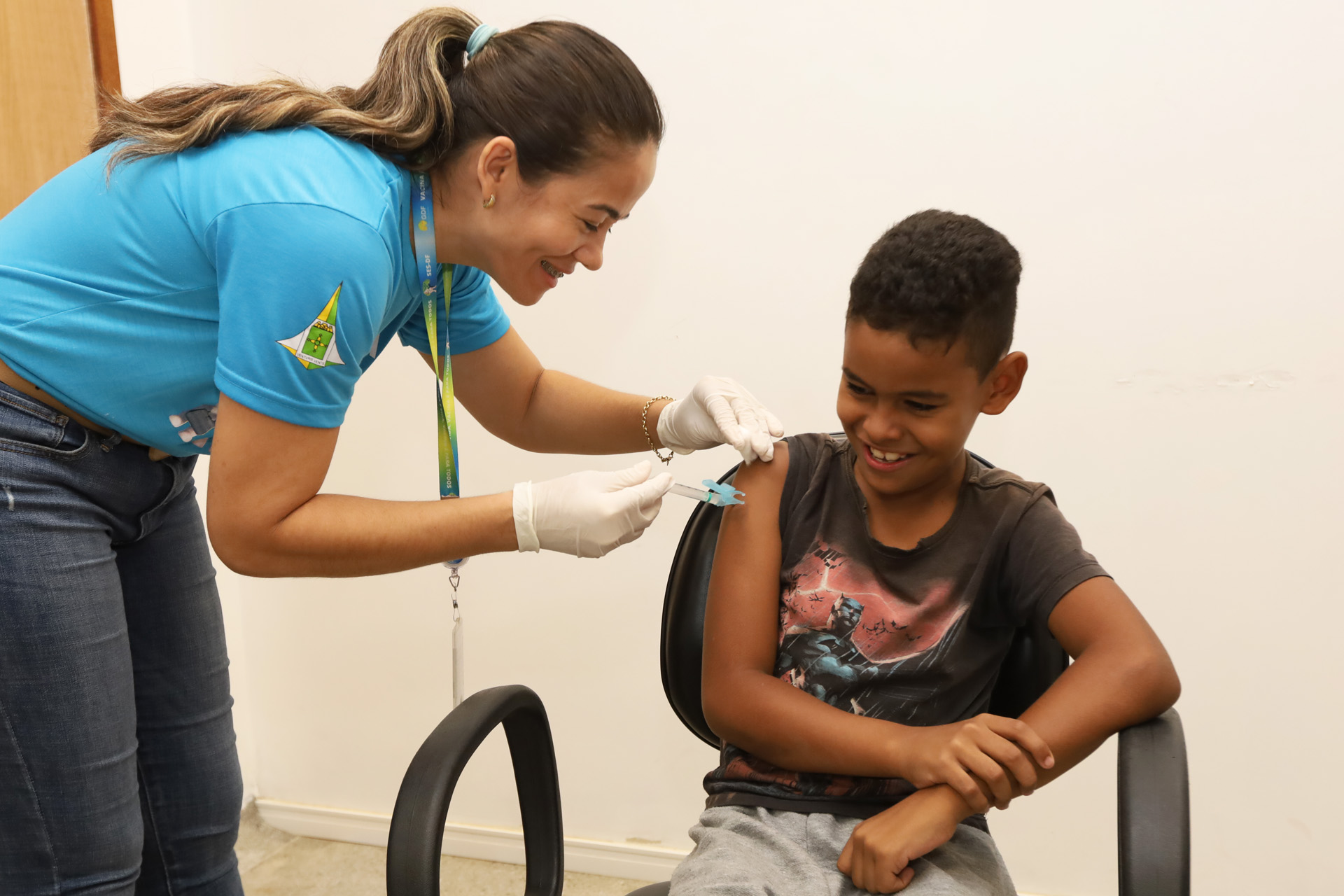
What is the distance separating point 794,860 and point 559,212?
2.46 feet

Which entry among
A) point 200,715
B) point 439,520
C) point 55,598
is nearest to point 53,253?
point 55,598

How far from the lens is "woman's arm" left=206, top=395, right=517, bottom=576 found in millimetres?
962

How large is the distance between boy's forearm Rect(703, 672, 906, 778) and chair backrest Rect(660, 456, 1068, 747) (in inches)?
4.1

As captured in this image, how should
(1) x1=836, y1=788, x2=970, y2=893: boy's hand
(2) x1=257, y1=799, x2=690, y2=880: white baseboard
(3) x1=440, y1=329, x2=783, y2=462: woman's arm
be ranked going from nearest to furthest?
1. (1) x1=836, y1=788, x2=970, y2=893: boy's hand
2. (3) x1=440, y1=329, x2=783, y2=462: woman's arm
3. (2) x1=257, y1=799, x2=690, y2=880: white baseboard

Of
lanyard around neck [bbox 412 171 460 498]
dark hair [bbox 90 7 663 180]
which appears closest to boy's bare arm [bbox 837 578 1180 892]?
lanyard around neck [bbox 412 171 460 498]

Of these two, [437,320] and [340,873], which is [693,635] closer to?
[437,320]

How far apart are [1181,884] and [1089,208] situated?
4.03 feet

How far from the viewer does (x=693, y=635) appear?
1.22 metres

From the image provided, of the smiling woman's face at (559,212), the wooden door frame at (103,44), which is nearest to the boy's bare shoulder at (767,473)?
the smiling woman's face at (559,212)

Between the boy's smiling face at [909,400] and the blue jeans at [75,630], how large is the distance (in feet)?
2.78

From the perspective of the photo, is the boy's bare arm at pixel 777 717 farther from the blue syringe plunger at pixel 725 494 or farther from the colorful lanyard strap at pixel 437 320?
the colorful lanyard strap at pixel 437 320

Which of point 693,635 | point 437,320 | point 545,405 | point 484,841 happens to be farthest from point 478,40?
point 484,841

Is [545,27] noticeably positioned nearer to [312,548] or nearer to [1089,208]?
[312,548]

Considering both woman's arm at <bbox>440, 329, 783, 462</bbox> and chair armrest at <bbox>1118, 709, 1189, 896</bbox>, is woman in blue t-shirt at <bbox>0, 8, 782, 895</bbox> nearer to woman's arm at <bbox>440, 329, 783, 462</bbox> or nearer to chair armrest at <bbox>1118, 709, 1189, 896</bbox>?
woman's arm at <bbox>440, 329, 783, 462</bbox>
